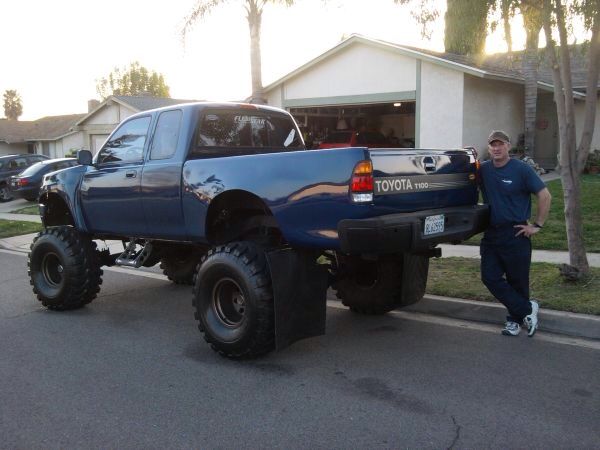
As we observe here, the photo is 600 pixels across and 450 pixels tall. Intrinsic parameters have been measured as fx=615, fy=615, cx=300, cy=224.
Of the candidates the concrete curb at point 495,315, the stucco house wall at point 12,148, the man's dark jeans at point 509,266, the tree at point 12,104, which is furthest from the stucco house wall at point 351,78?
the tree at point 12,104

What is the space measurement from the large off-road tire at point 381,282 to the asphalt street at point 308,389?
7.9 inches

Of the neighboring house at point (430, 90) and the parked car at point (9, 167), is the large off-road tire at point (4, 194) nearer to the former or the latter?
the parked car at point (9, 167)

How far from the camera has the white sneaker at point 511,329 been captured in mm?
5461

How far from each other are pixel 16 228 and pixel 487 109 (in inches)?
540

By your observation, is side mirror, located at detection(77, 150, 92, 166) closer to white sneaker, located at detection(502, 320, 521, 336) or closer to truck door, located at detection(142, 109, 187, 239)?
truck door, located at detection(142, 109, 187, 239)

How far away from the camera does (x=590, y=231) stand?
9.27 m

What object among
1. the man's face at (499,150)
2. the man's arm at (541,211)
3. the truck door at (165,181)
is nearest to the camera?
the man's arm at (541,211)

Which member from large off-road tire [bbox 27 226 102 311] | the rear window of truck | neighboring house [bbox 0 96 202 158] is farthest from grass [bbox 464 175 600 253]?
neighboring house [bbox 0 96 202 158]

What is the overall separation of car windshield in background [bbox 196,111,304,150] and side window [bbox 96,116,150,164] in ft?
2.42

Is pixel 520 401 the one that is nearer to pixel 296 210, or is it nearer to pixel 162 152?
pixel 296 210

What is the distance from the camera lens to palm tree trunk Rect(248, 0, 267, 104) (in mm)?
18933

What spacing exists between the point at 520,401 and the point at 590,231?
19.7 feet

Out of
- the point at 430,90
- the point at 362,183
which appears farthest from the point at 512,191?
the point at 430,90

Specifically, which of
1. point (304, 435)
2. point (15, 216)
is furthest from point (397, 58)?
point (304, 435)
